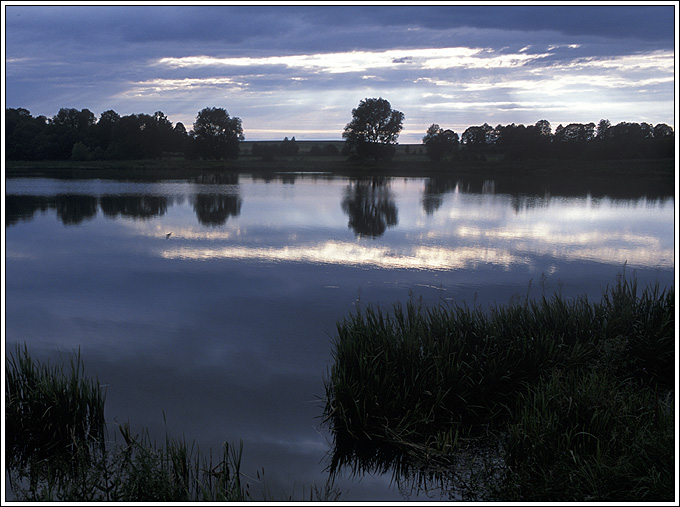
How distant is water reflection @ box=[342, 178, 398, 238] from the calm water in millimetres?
230

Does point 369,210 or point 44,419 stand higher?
point 369,210

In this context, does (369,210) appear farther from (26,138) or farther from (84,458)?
(26,138)

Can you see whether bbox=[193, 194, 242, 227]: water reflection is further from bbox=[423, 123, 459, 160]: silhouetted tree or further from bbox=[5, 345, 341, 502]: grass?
bbox=[423, 123, 459, 160]: silhouetted tree

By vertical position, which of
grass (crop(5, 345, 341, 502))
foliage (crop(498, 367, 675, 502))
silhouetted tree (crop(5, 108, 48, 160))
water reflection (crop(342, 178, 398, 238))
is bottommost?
grass (crop(5, 345, 341, 502))

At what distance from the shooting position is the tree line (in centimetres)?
6025

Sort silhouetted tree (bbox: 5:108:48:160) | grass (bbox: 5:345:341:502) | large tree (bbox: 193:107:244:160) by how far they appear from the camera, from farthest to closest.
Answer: large tree (bbox: 193:107:244:160), silhouetted tree (bbox: 5:108:48:160), grass (bbox: 5:345:341:502)

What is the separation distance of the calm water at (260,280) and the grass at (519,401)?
640 mm

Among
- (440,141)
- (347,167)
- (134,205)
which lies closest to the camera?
(134,205)

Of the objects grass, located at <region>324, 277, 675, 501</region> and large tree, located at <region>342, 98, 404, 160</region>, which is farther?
large tree, located at <region>342, 98, 404, 160</region>

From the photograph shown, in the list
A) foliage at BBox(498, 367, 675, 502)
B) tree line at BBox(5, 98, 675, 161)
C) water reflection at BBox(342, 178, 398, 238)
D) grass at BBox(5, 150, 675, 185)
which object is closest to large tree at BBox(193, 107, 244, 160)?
tree line at BBox(5, 98, 675, 161)

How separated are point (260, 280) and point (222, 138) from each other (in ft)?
180

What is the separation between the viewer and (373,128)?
229 ft

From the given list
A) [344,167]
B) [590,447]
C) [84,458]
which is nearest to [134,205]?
[84,458]

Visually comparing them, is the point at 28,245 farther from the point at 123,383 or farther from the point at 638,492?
the point at 638,492
